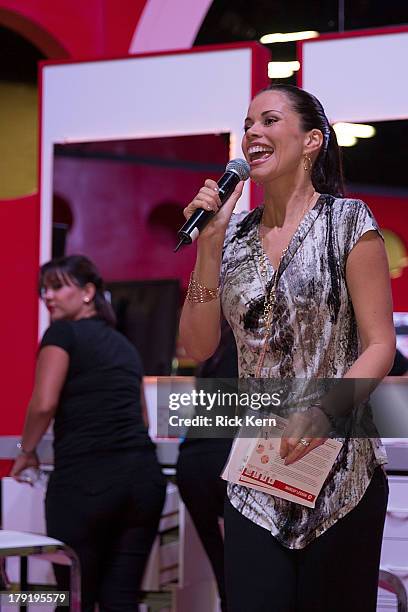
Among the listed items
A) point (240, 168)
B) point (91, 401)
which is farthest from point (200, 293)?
point (91, 401)

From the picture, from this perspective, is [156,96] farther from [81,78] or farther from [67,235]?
[67,235]

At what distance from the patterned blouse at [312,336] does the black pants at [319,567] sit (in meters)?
0.02

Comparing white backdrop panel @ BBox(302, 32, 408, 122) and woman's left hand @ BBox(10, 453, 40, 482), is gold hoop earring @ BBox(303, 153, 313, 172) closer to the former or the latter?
white backdrop panel @ BBox(302, 32, 408, 122)

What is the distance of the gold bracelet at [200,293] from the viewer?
63.1 inches

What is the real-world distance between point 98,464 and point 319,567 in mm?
1389

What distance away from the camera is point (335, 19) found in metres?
4.31

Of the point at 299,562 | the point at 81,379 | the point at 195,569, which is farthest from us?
the point at 195,569

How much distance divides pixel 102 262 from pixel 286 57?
115 centimetres

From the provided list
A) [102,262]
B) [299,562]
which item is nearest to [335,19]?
[102,262]

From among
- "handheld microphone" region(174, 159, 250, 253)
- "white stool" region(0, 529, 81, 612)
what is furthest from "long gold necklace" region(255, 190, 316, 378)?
"white stool" region(0, 529, 81, 612)

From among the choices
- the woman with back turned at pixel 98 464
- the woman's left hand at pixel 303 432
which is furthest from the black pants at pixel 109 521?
the woman's left hand at pixel 303 432

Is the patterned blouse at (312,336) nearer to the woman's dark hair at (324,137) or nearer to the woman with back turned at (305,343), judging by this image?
the woman with back turned at (305,343)

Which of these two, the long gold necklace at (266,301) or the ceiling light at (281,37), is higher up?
the ceiling light at (281,37)

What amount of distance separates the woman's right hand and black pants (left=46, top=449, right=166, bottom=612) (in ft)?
4.65
